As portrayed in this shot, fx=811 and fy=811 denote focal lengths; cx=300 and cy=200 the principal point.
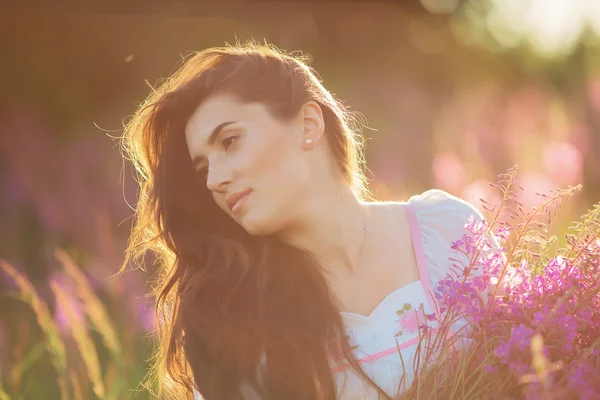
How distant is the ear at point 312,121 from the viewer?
120 inches

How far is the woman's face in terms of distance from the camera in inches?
110

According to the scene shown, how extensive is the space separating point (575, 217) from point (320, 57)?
176 inches

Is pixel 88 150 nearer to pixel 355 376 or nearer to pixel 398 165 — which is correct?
pixel 398 165

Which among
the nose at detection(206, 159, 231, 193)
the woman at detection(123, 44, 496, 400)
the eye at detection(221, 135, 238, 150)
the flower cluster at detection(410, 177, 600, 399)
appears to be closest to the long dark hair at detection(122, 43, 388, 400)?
the woman at detection(123, 44, 496, 400)

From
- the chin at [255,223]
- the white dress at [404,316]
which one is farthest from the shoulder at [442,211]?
the chin at [255,223]

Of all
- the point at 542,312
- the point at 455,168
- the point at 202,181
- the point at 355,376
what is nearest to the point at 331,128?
the point at 202,181

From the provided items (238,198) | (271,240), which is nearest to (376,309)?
(271,240)

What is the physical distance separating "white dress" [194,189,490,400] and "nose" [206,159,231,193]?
630 millimetres

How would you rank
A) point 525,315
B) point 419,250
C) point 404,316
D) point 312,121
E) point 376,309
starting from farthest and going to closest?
point 312,121 → point 419,250 → point 376,309 → point 404,316 → point 525,315

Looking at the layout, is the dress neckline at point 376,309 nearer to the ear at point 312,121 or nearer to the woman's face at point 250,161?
the woman's face at point 250,161

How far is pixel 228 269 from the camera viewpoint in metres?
3.02

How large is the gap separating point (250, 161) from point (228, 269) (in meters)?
0.47

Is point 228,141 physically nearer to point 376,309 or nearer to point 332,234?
point 332,234

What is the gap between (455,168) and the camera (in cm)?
480
